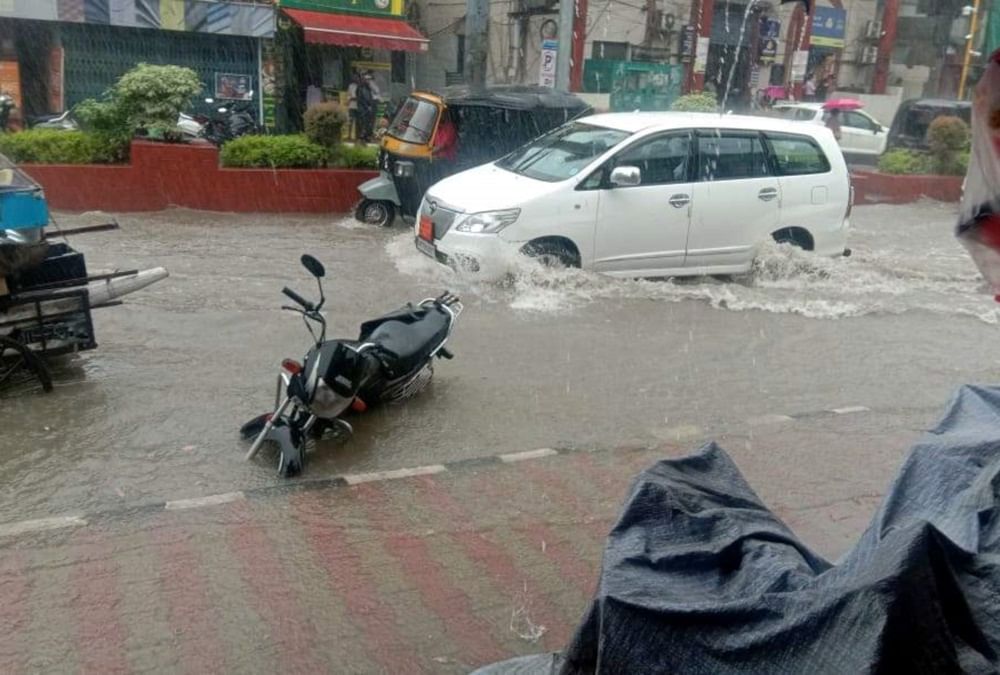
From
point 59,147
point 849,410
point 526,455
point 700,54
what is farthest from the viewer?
point 700,54

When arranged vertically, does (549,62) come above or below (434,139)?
above

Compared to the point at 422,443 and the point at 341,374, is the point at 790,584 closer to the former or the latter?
the point at 341,374

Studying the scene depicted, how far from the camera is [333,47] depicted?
24.0 meters

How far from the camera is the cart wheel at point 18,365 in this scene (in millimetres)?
5619

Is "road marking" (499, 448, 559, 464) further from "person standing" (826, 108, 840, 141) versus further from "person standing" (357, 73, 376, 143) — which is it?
"person standing" (357, 73, 376, 143)

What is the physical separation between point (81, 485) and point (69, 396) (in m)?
1.34

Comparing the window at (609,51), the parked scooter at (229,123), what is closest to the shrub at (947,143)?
the window at (609,51)

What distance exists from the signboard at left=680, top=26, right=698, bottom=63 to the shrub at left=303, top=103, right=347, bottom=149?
1781 centimetres

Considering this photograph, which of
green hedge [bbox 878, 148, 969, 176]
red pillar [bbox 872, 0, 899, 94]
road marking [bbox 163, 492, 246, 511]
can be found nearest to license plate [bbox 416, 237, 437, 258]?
road marking [bbox 163, 492, 246, 511]

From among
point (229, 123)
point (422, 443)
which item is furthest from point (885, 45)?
point (422, 443)

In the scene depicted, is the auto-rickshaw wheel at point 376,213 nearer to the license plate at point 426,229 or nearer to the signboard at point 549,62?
the license plate at point 426,229

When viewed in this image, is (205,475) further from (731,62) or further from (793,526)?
(731,62)

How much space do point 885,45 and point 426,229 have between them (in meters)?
28.8

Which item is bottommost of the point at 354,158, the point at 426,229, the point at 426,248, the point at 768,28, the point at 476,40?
the point at 426,248
